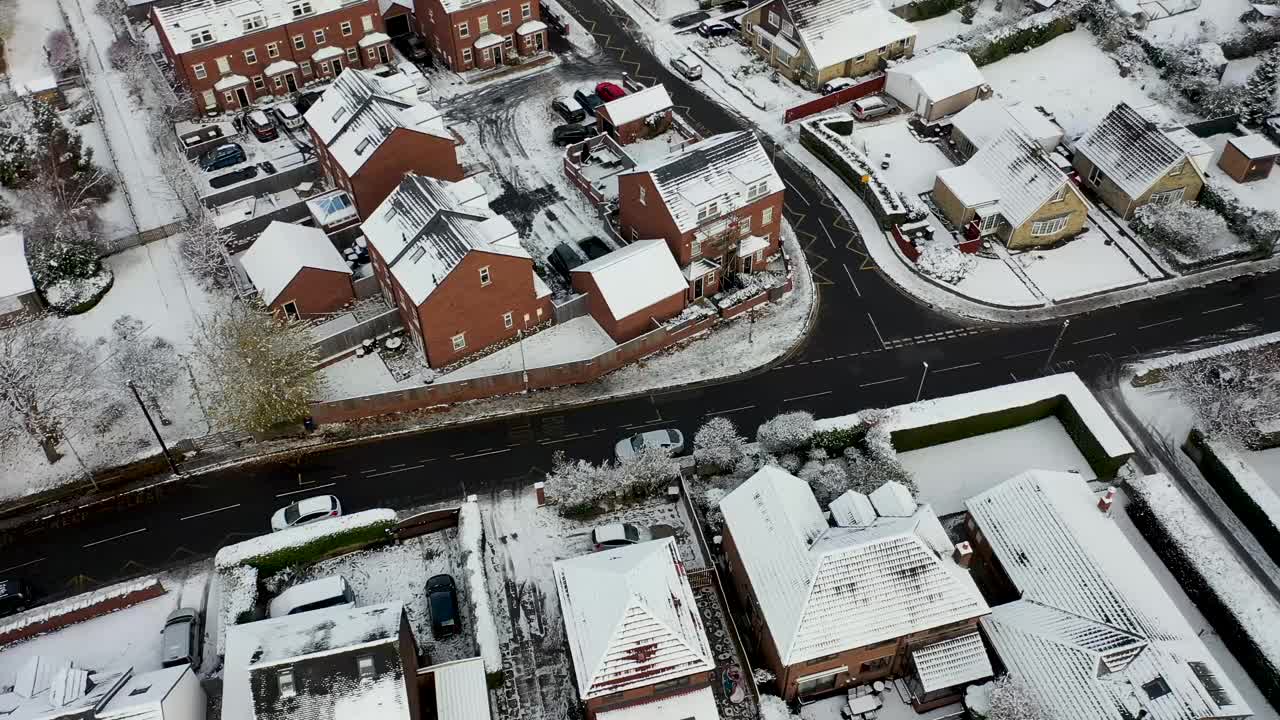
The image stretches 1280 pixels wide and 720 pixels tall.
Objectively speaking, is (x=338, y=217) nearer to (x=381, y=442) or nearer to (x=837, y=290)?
(x=381, y=442)

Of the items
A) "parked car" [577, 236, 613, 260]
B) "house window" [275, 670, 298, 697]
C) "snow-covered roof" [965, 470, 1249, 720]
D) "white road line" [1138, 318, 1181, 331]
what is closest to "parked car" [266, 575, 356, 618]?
"house window" [275, 670, 298, 697]

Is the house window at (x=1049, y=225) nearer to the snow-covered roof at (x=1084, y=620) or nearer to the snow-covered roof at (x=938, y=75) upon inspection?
the snow-covered roof at (x=938, y=75)

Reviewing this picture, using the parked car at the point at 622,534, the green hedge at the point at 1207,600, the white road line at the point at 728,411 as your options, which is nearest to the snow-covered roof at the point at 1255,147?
the green hedge at the point at 1207,600

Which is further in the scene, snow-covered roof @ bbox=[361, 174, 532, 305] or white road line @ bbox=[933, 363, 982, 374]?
white road line @ bbox=[933, 363, 982, 374]

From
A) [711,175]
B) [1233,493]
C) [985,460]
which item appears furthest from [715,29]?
[1233,493]

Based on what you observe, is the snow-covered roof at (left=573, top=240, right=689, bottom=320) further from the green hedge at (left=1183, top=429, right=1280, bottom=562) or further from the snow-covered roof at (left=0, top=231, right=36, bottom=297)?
the snow-covered roof at (left=0, top=231, right=36, bottom=297)

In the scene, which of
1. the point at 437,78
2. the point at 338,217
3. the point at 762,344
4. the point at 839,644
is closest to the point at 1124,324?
the point at 762,344
